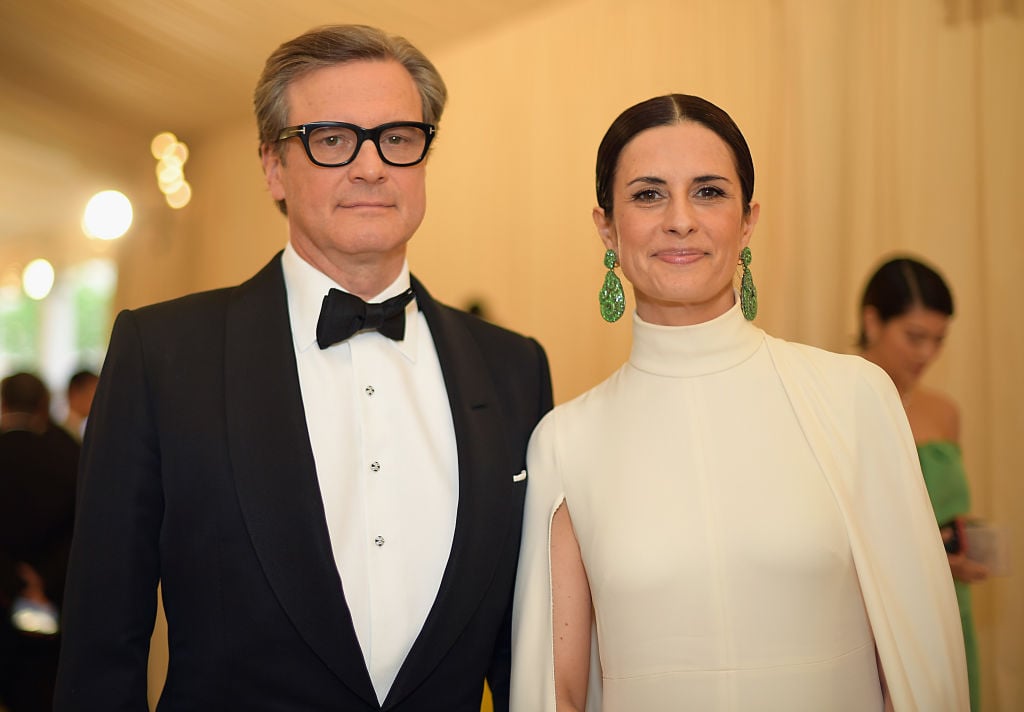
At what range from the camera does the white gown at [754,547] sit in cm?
161

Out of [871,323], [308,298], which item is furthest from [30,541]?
[871,323]

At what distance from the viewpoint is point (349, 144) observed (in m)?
1.97

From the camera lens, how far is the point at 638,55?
2910 millimetres

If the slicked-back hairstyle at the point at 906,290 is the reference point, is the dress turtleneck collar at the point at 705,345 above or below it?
below

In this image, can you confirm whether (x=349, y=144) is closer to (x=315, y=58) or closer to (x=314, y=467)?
(x=315, y=58)

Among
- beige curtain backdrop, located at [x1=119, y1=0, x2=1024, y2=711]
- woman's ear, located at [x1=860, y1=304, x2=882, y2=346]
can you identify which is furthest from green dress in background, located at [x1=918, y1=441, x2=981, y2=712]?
beige curtain backdrop, located at [x1=119, y1=0, x2=1024, y2=711]

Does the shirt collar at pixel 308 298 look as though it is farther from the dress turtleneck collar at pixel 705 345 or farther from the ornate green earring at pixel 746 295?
the ornate green earring at pixel 746 295

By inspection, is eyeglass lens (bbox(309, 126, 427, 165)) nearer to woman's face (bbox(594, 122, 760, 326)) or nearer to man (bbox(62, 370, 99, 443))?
woman's face (bbox(594, 122, 760, 326))

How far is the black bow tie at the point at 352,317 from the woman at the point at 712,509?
0.43 meters

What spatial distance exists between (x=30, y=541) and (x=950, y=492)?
3.23m

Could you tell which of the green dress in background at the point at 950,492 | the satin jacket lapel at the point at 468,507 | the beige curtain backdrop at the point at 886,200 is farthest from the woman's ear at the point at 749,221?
the green dress in background at the point at 950,492

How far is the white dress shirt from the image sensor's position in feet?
5.89

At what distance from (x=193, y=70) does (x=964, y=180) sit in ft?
9.69

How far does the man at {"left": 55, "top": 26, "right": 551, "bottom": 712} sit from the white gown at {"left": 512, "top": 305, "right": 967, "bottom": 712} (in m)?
0.22
